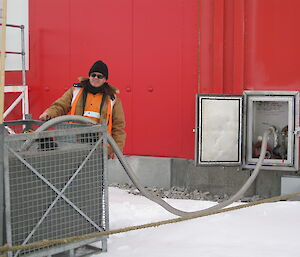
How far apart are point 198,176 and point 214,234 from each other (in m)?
2.74

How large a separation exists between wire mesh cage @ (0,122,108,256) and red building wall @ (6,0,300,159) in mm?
3421

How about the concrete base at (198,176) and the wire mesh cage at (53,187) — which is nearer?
the wire mesh cage at (53,187)

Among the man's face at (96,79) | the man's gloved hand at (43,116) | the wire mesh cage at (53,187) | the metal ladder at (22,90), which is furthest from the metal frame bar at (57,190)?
the metal ladder at (22,90)

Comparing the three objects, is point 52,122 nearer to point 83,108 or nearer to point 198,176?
point 83,108

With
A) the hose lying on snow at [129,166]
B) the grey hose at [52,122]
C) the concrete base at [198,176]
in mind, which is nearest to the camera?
the grey hose at [52,122]

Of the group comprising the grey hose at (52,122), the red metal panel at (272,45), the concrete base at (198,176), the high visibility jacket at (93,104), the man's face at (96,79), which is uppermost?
the red metal panel at (272,45)

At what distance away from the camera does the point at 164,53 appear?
8195 millimetres

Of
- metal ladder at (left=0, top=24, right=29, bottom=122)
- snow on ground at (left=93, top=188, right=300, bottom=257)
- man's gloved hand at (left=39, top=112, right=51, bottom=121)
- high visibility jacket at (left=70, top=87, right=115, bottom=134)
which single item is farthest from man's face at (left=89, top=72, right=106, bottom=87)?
metal ladder at (left=0, top=24, right=29, bottom=122)

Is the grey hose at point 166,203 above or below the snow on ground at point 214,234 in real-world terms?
above

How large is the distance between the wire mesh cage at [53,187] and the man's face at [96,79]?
1.04 m

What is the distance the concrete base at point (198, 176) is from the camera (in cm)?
778

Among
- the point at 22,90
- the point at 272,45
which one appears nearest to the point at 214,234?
the point at 272,45

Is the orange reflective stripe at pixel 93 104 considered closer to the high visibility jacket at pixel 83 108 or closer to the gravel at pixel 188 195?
the high visibility jacket at pixel 83 108

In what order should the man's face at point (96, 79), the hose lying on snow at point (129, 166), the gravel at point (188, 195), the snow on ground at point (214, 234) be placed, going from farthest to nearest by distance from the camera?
1. the gravel at point (188, 195)
2. the man's face at point (96, 79)
3. the snow on ground at point (214, 234)
4. the hose lying on snow at point (129, 166)
